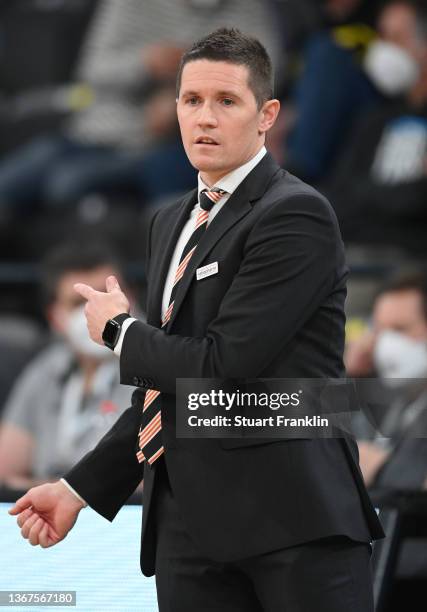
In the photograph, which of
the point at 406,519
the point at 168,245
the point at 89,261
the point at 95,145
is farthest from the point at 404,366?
the point at 95,145

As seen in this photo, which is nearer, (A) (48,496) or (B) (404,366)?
(A) (48,496)

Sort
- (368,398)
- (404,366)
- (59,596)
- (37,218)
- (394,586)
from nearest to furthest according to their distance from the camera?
1. (59,596)
2. (394,586)
3. (368,398)
4. (404,366)
5. (37,218)

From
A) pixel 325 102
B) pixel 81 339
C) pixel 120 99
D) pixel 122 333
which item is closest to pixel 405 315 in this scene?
pixel 81 339

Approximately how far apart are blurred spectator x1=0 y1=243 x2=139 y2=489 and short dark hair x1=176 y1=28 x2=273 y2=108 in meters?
2.27

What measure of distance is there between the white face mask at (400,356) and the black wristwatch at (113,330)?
8.07 feet

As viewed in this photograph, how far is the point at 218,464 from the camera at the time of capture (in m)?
2.00

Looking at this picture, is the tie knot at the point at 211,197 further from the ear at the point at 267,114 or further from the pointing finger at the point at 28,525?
the pointing finger at the point at 28,525

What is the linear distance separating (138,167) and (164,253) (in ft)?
14.5

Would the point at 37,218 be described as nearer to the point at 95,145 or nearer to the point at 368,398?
the point at 95,145

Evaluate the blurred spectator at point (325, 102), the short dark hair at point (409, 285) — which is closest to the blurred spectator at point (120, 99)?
the blurred spectator at point (325, 102)

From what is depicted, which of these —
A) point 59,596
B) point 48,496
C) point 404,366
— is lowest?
point 404,366

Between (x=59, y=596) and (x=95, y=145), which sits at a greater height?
(x=59, y=596)

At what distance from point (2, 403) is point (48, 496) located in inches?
116

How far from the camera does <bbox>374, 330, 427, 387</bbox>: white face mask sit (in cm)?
440
